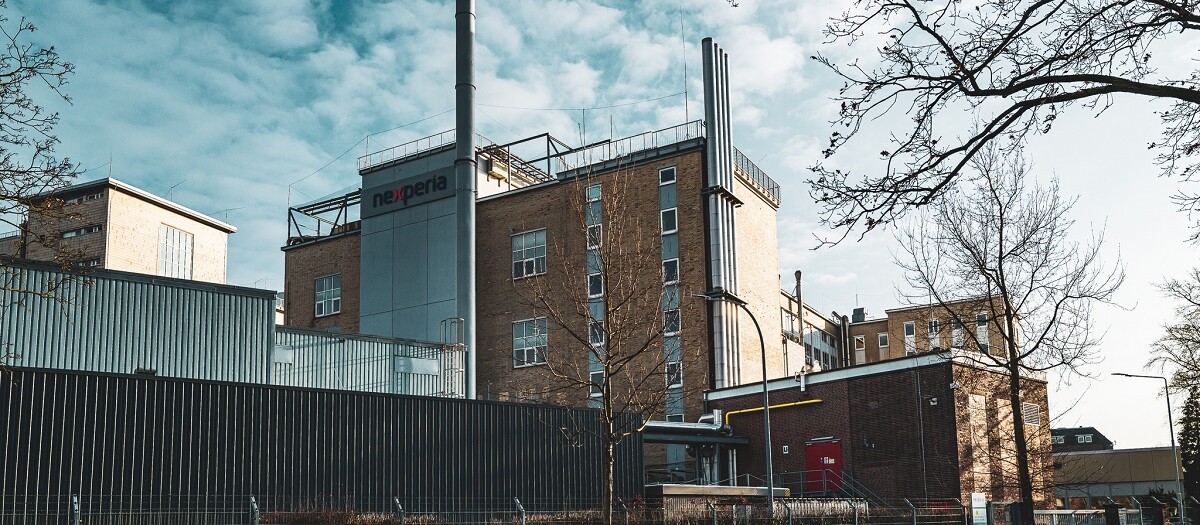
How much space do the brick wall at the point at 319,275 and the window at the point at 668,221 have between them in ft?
56.5

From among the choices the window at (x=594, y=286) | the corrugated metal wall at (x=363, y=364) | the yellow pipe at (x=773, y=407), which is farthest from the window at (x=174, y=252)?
the yellow pipe at (x=773, y=407)

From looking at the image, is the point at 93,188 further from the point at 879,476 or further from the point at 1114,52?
the point at 1114,52

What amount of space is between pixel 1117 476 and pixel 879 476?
3219cm

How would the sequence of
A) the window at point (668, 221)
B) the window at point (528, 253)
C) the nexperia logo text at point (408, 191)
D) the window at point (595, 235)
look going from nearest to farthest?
the window at point (595, 235), the window at point (668, 221), the window at point (528, 253), the nexperia logo text at point (408, 191)

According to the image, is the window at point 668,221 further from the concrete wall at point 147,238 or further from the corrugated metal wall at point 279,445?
the concrete wall at point 147,238

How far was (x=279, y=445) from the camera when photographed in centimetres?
2516

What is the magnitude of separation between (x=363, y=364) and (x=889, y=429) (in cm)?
1892

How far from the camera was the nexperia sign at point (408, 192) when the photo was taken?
51625mm

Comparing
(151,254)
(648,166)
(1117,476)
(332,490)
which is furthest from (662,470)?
(151,254)

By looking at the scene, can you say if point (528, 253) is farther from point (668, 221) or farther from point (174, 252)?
point (174, 252)

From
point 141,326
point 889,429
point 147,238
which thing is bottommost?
point 889,429

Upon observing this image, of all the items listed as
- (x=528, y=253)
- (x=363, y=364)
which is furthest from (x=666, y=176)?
(x=363, y=364)

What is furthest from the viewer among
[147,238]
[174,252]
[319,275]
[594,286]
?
[174,252]

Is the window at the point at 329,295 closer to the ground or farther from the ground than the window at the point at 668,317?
farther from the ground
